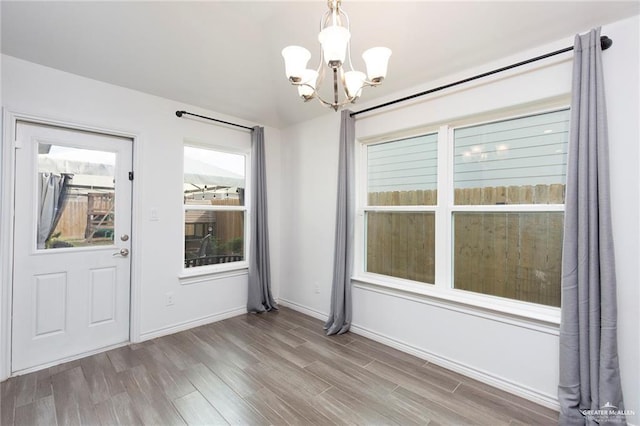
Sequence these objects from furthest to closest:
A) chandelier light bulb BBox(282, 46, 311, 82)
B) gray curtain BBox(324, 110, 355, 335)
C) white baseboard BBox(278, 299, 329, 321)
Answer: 1. white baseboard BBox(278, 299, 329, 321)
2. gray curtain BBox(324, 110, 355, 335)
3. chandelier light bulb BBox(282, 46, 311, 82)

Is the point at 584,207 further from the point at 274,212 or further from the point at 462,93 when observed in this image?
the point at 274,212

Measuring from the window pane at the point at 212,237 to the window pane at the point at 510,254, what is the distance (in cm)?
267

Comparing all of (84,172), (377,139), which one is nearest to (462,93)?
(377,139)

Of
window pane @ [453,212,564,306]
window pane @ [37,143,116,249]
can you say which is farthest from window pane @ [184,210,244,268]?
window pane @ [453,212,564,306]

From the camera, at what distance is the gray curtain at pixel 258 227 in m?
3.77

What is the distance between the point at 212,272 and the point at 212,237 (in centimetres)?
45

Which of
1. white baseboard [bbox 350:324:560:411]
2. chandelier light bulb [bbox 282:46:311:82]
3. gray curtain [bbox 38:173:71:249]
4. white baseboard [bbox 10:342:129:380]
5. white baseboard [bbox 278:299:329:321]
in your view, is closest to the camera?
chandelier light bulb [bbox 282:46:311:82]

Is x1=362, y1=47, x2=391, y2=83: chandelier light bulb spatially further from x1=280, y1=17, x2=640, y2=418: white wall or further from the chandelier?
x1=280, y1=17, x2=640, y2=418: white wall

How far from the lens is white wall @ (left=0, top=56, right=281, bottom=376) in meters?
2.41

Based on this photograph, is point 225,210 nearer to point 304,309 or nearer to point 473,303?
point 304,309

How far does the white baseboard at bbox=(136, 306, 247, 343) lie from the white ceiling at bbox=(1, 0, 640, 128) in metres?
2.48

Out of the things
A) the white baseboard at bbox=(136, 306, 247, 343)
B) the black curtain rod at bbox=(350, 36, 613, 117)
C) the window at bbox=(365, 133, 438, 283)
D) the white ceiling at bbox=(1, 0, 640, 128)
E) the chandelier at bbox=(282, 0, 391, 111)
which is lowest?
the white baseboard at bbox=(136, 306, 247, 343)

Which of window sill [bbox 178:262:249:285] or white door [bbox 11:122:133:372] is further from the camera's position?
window sill [bbox 178:262:249:285]

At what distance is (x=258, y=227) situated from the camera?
378 cm
